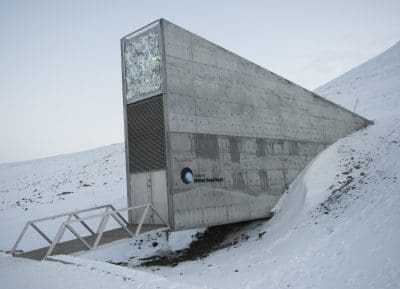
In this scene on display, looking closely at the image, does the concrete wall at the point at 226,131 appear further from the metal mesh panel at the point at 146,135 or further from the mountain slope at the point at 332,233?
the mountain slope at the point at 332,233

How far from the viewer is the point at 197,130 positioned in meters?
13.2

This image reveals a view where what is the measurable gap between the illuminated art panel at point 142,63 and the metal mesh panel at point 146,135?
0.44 metres

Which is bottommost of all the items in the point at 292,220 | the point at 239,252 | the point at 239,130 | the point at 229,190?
the point at 239,252

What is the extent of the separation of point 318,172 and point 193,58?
787 cm

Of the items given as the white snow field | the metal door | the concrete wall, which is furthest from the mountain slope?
the metal door

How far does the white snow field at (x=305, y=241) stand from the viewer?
7316mm

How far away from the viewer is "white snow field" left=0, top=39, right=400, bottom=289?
24.0 feet

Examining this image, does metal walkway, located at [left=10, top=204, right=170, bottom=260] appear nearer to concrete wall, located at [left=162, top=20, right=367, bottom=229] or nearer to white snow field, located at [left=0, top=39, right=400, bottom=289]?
white snow field, located at [left=0, top=39, right=400, bottom=289]

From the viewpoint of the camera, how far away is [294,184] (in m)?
17.0

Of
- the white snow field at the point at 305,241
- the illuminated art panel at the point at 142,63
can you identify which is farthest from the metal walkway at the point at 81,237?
the illuminated art panel at the point at 142,63

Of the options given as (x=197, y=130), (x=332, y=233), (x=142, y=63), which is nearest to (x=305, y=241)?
(x=332, y=233)

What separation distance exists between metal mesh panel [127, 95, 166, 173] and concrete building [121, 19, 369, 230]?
4 cm

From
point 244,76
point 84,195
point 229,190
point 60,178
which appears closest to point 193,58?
point 244,76

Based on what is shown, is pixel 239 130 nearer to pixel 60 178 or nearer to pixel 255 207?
pixel 255 207
